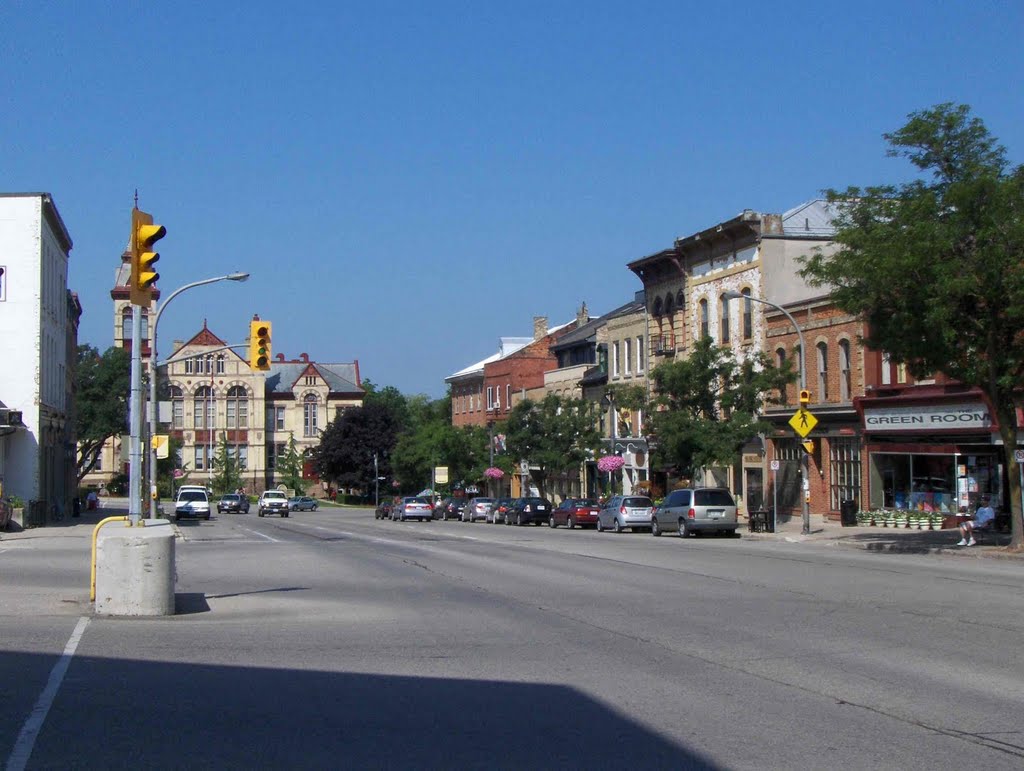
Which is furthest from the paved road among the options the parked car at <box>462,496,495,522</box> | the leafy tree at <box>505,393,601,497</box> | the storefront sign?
the parked car at <box>462,496,495,522</box>

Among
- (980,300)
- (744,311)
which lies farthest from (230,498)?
(980,300)

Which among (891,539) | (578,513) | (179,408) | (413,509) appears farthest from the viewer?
(179,408)

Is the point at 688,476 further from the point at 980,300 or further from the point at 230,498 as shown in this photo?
the point at 230,498

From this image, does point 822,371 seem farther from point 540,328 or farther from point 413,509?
point 540,328

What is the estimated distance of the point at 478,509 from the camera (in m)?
68.6

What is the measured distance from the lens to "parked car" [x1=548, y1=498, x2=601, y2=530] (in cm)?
5425

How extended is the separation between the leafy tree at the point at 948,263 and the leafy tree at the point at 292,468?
3688 inches

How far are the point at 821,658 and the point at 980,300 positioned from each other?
56.3 feet

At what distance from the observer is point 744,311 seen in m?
52.5

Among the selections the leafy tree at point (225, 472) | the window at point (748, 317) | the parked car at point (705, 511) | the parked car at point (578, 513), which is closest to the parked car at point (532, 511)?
the parked car at point (578, 513)

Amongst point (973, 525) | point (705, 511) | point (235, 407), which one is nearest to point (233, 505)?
point (235, 407)

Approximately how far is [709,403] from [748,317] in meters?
8.36

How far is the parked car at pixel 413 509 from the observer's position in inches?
2763

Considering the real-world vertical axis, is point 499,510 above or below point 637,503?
below
